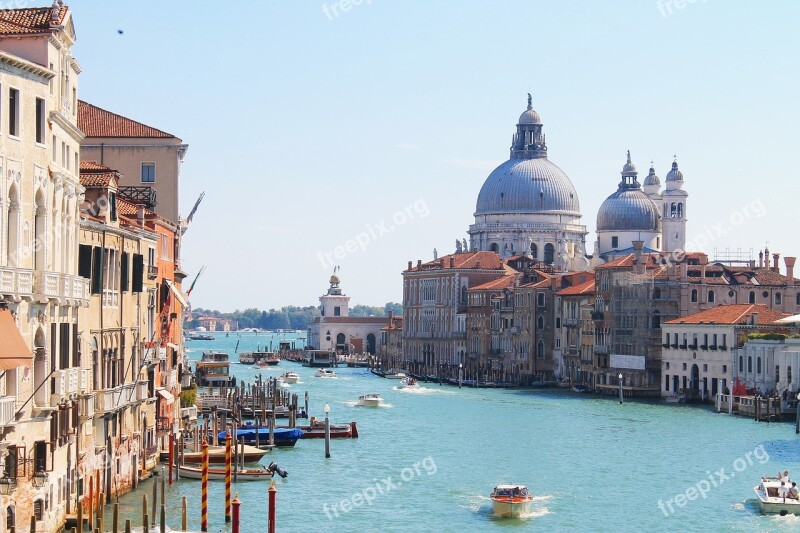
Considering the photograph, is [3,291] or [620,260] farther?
[620,260]

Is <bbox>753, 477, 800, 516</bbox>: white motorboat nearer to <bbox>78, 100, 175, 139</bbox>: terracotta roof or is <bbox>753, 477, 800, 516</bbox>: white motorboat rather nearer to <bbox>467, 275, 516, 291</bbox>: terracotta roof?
<bbox>78, 100, 175, 139</bbox>: terracotta roof

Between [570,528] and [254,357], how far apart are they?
84.3m

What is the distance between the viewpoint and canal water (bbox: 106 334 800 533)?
2700 cm

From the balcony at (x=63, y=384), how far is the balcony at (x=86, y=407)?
1.03 meters

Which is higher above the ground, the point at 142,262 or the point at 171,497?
the point at 142,262

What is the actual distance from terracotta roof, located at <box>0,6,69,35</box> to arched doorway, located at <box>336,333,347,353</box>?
9795 centimetres

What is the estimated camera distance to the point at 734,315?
57625mm

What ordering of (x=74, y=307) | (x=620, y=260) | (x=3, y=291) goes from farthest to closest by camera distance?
1. (x=620, y=260)
2. (x=74, y=307)
3. (x=3, y=291)

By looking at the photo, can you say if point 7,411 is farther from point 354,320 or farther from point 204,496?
point 354,320

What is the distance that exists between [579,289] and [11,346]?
191ft

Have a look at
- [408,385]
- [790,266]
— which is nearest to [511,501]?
[790,266]

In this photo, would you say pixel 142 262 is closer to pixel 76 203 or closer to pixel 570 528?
pixel 76 203

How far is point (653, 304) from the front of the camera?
63969mm

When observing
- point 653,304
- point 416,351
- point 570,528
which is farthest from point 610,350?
point 570,528
